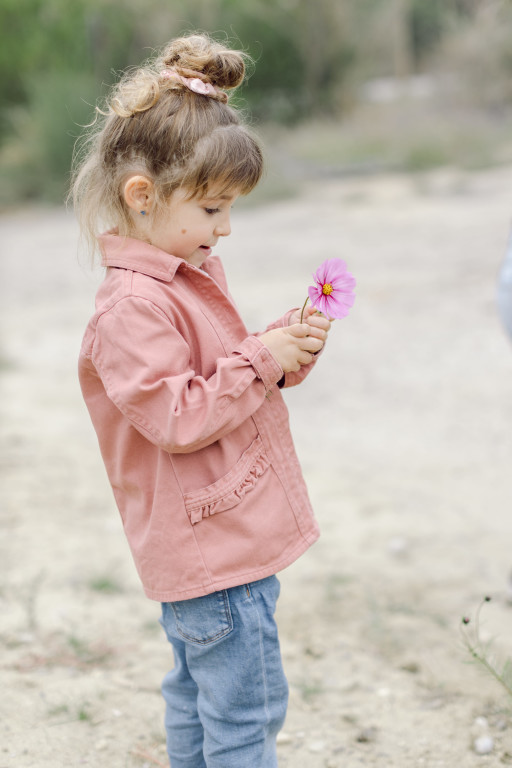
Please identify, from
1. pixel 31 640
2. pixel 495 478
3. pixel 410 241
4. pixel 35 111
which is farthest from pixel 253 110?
pixel 31 640

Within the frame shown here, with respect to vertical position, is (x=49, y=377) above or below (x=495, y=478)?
above

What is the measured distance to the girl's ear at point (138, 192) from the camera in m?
1.49

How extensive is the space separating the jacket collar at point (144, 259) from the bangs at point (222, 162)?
0.12 m

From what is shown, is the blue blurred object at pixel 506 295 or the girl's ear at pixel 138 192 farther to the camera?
the blue blurred object at pixel 506 295

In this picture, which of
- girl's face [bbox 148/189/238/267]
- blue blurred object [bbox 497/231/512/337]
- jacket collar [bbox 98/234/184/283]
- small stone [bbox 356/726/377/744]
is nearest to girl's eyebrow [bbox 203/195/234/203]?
girl's face [bbox 148/189/238/267]

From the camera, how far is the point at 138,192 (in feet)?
4.96

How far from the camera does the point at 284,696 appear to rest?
66.0 inches

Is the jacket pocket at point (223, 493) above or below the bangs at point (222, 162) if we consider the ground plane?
below

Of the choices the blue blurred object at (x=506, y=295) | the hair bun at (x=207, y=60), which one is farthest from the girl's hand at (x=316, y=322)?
the blue blurred object at (x=506, y=295)

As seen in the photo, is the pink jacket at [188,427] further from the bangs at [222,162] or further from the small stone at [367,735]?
the small stone at [367,735]

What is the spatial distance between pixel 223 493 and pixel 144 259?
43cm

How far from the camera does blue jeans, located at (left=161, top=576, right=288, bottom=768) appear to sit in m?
1.57

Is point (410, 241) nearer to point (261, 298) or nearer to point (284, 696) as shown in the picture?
point (261, 298)

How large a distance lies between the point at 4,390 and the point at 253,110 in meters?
11.3
